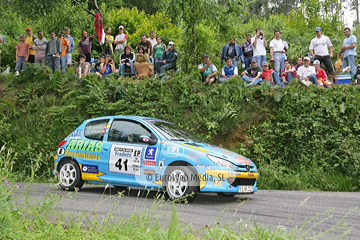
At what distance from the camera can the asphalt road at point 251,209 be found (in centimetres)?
738

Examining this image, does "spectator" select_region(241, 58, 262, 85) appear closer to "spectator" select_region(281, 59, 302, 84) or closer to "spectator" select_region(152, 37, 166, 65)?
"spectator" select_region(281, 59, 302, 84)

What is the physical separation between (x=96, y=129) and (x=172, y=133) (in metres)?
1.90

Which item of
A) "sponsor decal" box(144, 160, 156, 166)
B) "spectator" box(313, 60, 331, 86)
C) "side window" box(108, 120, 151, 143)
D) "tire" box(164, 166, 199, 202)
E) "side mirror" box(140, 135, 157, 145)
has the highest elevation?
"spectator" box(313, 60, 331, 86)

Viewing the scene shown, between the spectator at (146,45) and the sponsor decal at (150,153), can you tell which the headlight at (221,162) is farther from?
the spectator at (146,45)

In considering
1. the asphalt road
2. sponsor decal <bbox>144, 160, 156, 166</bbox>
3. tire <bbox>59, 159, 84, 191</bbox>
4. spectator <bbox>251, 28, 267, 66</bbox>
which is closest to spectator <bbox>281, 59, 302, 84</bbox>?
spectator <bbox>251, 28, 267, 66</bbox>

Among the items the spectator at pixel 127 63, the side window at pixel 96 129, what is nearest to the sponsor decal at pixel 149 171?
the side window at pixel 96 129

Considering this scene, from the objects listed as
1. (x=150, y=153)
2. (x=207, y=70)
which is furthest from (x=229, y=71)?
(x=150, y=153)

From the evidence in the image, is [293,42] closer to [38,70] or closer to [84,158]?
[38,70]

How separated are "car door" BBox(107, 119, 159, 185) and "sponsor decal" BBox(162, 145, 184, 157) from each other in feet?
0.66

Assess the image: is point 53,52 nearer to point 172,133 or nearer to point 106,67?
point 106,67

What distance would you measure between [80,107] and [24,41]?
5291 millimetres

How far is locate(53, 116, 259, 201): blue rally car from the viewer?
31.1 feet

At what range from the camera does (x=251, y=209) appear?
360 inches

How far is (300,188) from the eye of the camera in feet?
44.3
